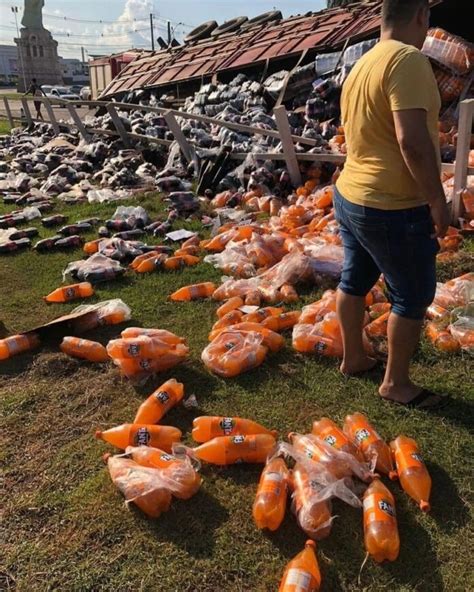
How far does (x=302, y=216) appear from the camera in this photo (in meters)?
6.53

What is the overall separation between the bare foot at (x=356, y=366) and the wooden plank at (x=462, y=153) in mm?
2692

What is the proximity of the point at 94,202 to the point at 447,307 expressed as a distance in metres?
6.46

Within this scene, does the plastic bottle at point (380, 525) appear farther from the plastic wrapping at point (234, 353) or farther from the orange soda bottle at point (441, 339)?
the orange soda bottle at point (441, 339)

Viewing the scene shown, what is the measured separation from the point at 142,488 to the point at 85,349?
1.59 m

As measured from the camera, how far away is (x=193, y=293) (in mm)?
4953

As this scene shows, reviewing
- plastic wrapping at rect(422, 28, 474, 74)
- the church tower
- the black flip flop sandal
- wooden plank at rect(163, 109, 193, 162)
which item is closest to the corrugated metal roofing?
plastic wrapping at rect(422, 28, 474, 74)

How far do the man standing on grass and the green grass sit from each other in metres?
0.43

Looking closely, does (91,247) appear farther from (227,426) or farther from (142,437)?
(227,426)

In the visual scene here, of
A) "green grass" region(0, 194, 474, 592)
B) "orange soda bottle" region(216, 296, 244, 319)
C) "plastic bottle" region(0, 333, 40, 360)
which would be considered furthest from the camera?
"orange soda bottle" region(216, 296, 244, 319)

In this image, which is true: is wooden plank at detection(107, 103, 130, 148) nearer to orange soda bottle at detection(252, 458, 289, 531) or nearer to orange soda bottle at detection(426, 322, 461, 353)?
orange soda bottle at detection(426, 322, 461, 353)

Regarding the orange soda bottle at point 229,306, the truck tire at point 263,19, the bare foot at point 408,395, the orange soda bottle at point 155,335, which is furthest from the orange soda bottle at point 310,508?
the truck tire at point 263,19

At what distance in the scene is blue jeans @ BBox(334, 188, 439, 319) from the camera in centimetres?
266

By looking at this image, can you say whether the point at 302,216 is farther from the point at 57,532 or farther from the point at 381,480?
the point at 57,532

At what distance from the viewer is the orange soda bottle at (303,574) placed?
209 centimetres
